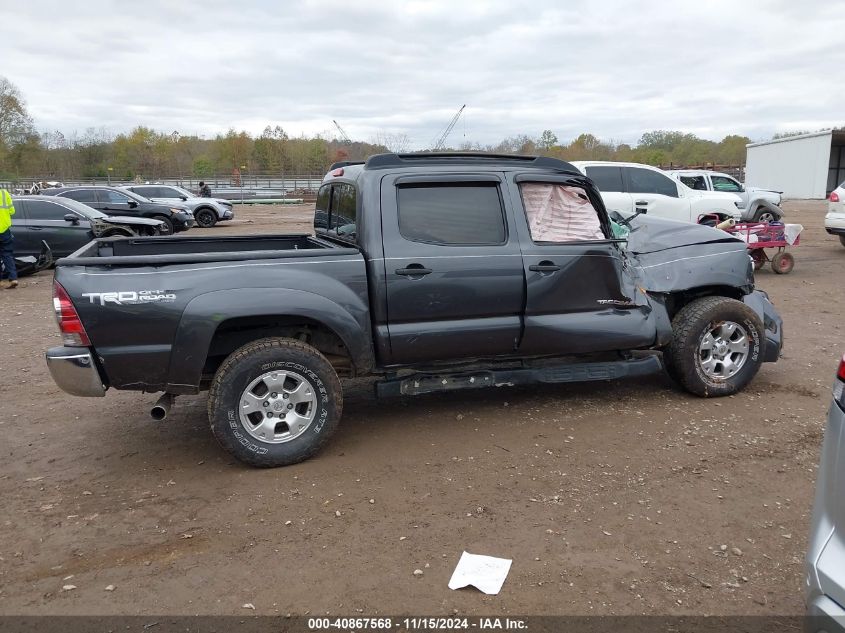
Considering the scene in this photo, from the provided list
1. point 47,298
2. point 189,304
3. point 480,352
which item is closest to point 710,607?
point 480,352

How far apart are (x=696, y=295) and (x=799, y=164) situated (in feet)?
132

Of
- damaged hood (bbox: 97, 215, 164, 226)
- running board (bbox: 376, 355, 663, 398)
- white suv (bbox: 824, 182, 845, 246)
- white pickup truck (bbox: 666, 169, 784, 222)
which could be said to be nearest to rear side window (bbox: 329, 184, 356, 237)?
running board (bbox: 376, 355, 663, 398)

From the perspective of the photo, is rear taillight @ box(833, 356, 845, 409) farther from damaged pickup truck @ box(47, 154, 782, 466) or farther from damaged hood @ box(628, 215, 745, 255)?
damaged hood @ box(628, 215, 745, 255)

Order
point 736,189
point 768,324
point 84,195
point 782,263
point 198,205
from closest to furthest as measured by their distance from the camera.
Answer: point 768,324 < point 782,263 < point 736,189 < point 84,195 < point 198,205

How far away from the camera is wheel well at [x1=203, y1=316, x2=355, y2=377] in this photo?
4191 millimetres

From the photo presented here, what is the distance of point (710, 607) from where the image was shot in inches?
111

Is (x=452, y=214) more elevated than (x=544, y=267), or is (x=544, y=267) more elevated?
(x=452, y=214)

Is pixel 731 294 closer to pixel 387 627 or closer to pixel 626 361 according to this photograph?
pixel 626 361

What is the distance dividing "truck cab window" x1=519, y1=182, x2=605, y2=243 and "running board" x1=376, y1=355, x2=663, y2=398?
98 cm

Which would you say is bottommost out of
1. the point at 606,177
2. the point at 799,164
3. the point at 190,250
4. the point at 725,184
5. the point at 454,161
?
the point at 190,250

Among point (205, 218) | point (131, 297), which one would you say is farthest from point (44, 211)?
point (205, 218)

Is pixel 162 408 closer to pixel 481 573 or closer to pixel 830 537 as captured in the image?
pixel 481 573

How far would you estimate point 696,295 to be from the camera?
17.7 feet

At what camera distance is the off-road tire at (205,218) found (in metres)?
24.4
